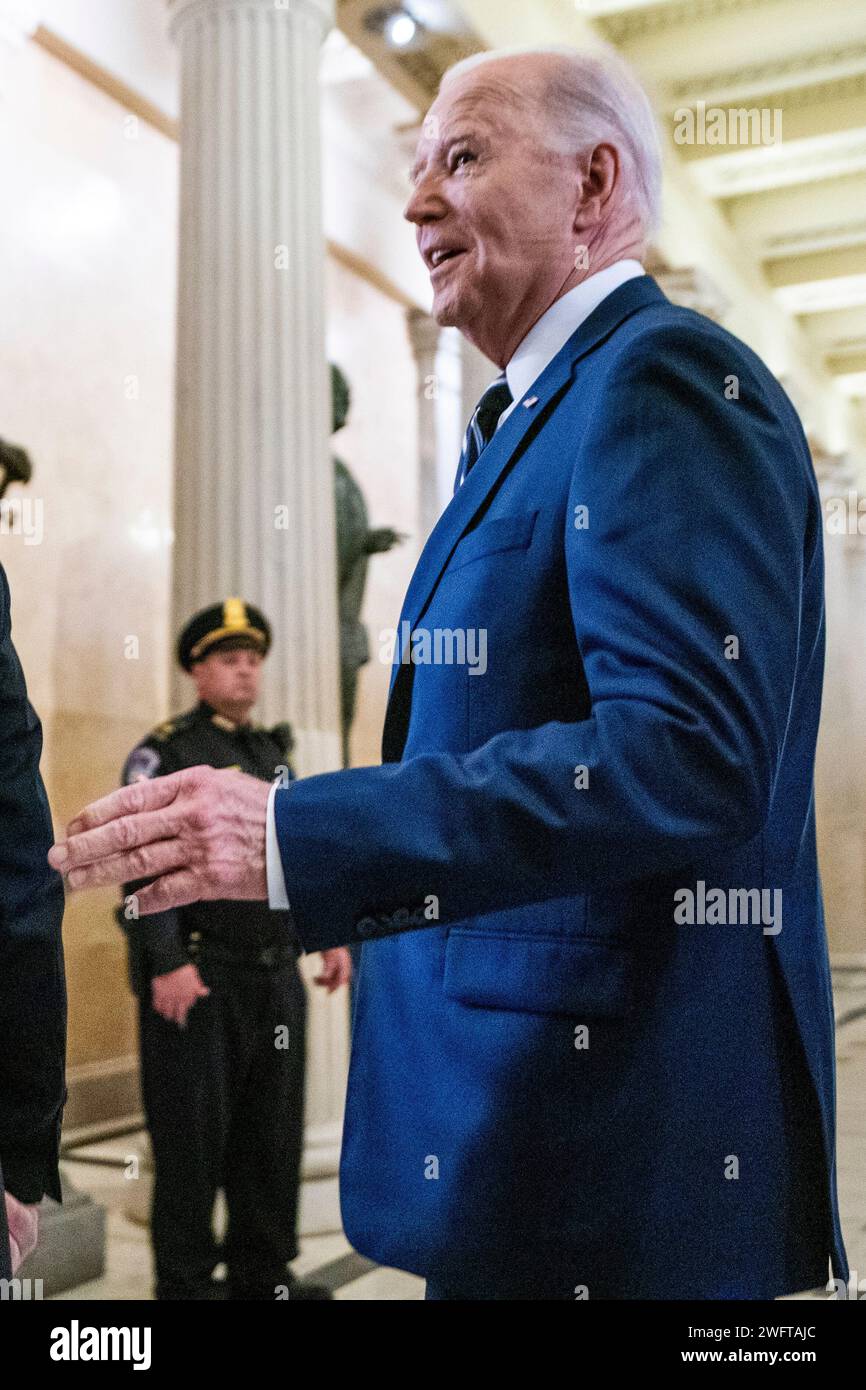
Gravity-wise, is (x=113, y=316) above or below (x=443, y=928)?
above

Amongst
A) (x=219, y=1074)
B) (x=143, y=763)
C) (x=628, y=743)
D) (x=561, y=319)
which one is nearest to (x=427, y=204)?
(x=561, y=319)

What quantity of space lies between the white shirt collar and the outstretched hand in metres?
0.45

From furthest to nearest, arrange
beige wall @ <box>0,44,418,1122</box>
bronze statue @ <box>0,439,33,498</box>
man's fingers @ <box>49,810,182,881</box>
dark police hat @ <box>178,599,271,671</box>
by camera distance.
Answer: beige wall @ <box>0,44,418,1122</box>, bronze statue @ <box>0,439,33,498</box>, dark police hat @ <box>178,599,271,671</box>, man's fingers @ <box>49,810,182,881</box>

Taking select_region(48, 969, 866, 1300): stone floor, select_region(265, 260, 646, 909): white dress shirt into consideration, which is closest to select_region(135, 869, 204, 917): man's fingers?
select_region(265, 260, 646, 909): white dress shirt

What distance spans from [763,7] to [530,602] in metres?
7.74

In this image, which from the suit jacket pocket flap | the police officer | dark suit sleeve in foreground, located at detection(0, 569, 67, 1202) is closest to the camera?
the suit jacket pocket flap

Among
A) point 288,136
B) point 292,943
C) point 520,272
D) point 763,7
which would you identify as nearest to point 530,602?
point 520,272

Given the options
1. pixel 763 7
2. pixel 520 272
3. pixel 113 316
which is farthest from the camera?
pixel 763 7

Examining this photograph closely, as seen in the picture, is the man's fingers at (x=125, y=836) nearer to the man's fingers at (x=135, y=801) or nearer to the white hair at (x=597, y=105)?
the man's fingers at (x=135, y=801)

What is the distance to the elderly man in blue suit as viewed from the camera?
0.87 metres

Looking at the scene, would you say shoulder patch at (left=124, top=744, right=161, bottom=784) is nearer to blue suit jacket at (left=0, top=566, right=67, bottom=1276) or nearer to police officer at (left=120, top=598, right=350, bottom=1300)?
police officer at (left=120, top=598, right=350, bottom=1300)
